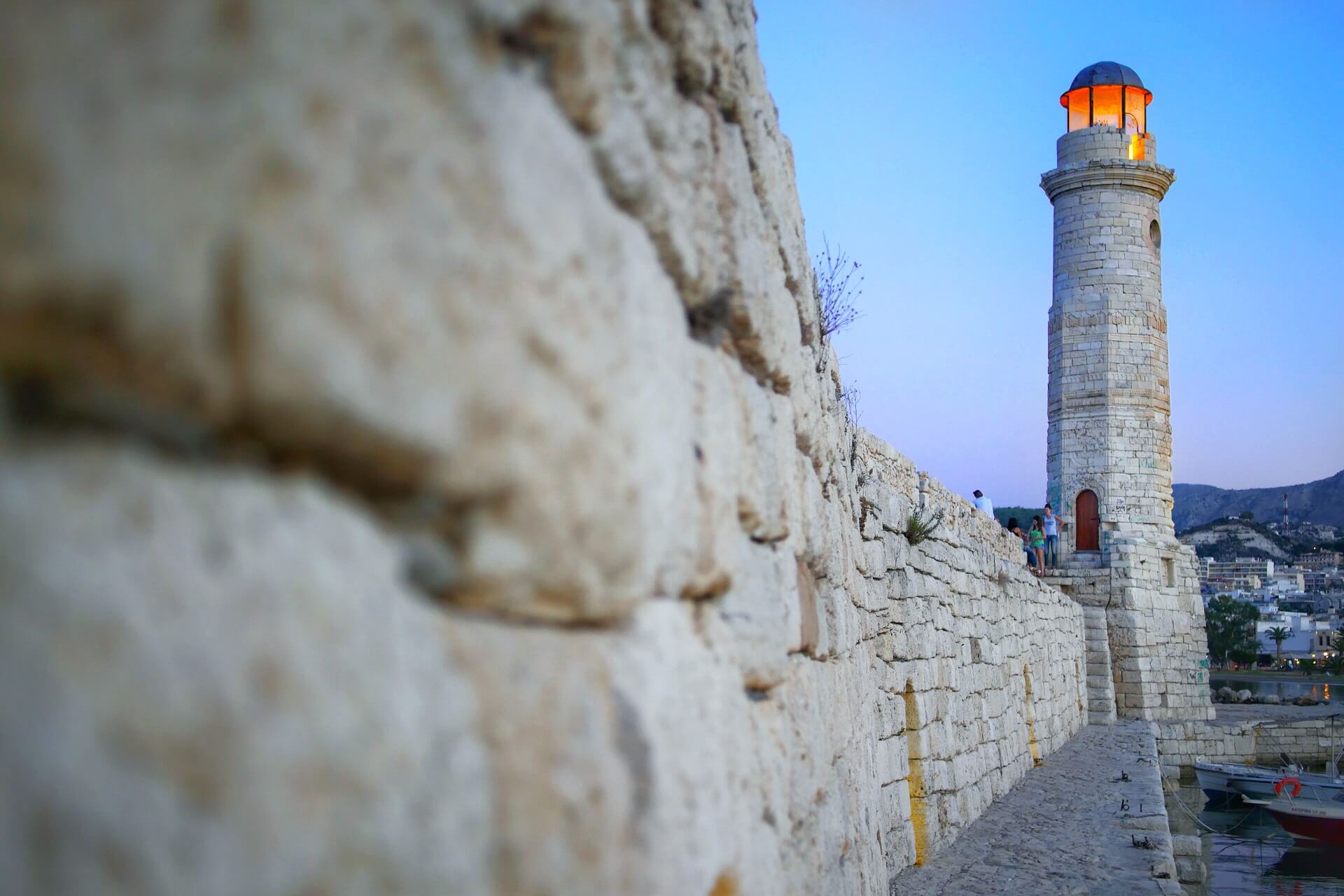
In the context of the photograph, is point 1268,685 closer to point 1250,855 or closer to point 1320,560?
point 1250,855

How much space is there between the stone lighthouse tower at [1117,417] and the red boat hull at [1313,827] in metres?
6.61

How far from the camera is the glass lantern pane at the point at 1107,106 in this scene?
1027 inches

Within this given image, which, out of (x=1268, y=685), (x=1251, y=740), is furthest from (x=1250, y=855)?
(x=1268, y=685)

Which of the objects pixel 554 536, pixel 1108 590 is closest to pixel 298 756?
pixel 554 536

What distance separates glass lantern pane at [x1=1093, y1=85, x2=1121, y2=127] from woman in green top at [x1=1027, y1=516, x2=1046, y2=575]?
10.8 metres

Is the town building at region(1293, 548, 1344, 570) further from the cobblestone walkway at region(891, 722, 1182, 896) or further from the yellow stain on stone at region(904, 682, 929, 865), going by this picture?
the yellow stain on stone at region(904, 682, 929, 865)

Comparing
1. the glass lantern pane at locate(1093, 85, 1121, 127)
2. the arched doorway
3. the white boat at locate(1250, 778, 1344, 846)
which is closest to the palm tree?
the arched doorway

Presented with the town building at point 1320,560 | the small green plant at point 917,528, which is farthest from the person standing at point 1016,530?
the town building at point 1320,560

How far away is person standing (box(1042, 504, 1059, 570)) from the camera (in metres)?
22.4

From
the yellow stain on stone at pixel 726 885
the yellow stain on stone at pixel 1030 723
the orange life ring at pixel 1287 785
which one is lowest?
the orange life ring at pixel 1287 785

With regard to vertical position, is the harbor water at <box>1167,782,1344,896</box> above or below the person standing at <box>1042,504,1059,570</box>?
below

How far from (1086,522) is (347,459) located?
24.3 m

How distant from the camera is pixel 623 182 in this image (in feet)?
4.18

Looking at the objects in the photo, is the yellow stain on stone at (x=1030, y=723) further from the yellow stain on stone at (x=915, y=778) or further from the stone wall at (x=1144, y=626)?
the stone wall at (x=1144, y=626)
